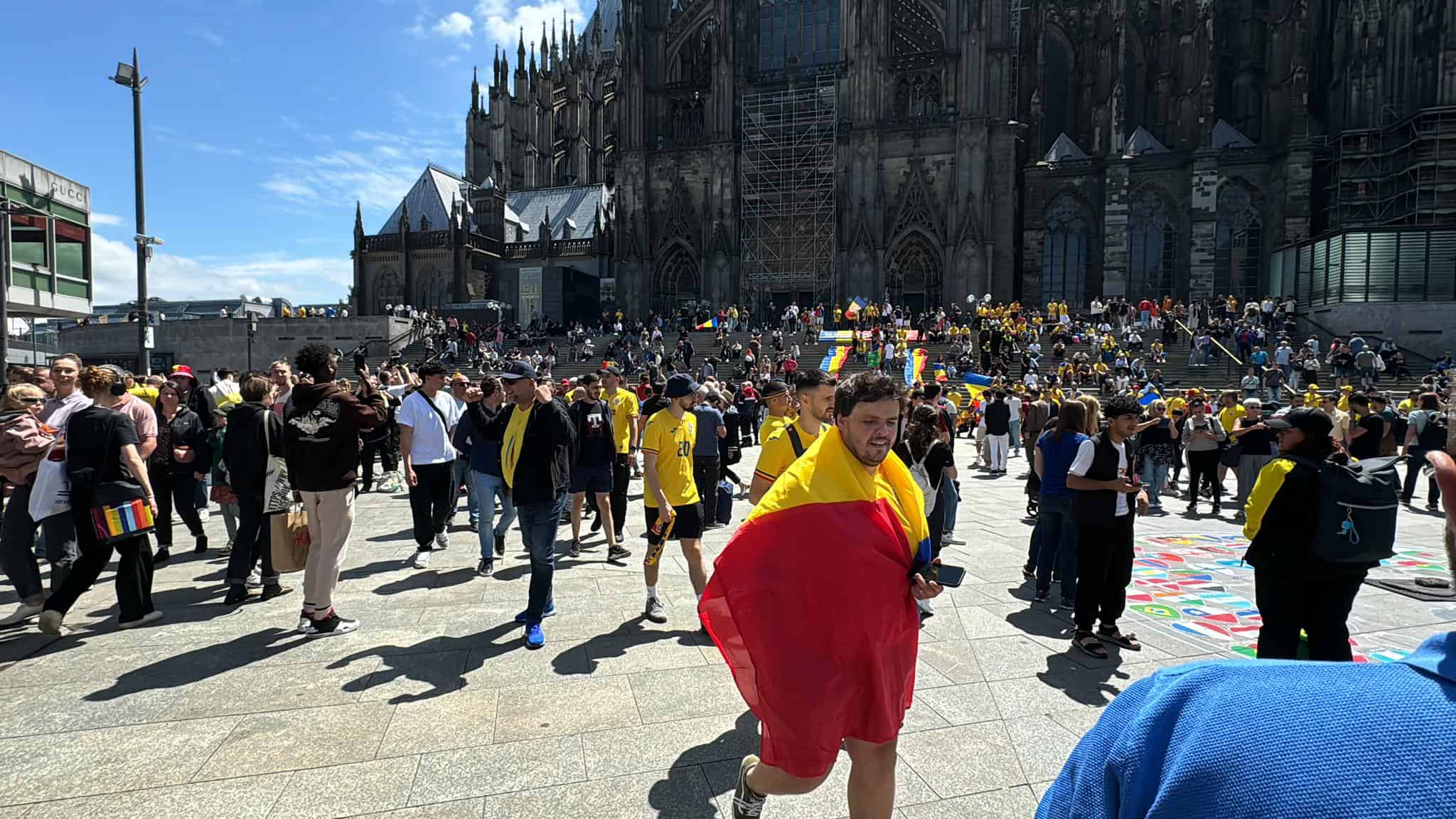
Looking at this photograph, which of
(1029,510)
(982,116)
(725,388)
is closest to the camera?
(1029,510)

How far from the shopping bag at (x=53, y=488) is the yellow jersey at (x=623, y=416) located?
4.64m

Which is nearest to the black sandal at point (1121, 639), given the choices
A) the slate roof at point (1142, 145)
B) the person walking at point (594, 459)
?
the person walking at point (594, 459)

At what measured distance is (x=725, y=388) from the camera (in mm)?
19766

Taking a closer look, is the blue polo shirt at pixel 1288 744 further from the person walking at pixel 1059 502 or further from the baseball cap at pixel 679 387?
the person walking at pixel 1059 502

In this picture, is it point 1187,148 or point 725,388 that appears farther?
point 1187,148

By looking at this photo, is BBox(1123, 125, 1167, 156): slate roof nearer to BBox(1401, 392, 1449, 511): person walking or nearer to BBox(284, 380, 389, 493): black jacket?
BBox(1401, 392, 1449, 511): person walking

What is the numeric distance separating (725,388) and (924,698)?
52.0 ft

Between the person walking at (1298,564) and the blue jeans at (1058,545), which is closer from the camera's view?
the person walking at (1298,564)

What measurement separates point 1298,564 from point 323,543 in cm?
564

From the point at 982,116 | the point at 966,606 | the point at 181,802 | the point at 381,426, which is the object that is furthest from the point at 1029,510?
the point at 982,116

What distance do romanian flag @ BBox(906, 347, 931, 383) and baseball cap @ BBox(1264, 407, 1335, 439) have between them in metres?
20.4

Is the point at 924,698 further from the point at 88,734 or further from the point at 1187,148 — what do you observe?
the point at 1187,148

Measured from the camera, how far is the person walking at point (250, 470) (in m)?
5.94

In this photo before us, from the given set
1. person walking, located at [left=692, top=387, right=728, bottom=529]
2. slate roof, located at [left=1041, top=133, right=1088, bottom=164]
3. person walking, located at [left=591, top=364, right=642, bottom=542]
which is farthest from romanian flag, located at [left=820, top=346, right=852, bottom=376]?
slate roof, located at [left=1041, top=133, right=1088, bottom=164]
